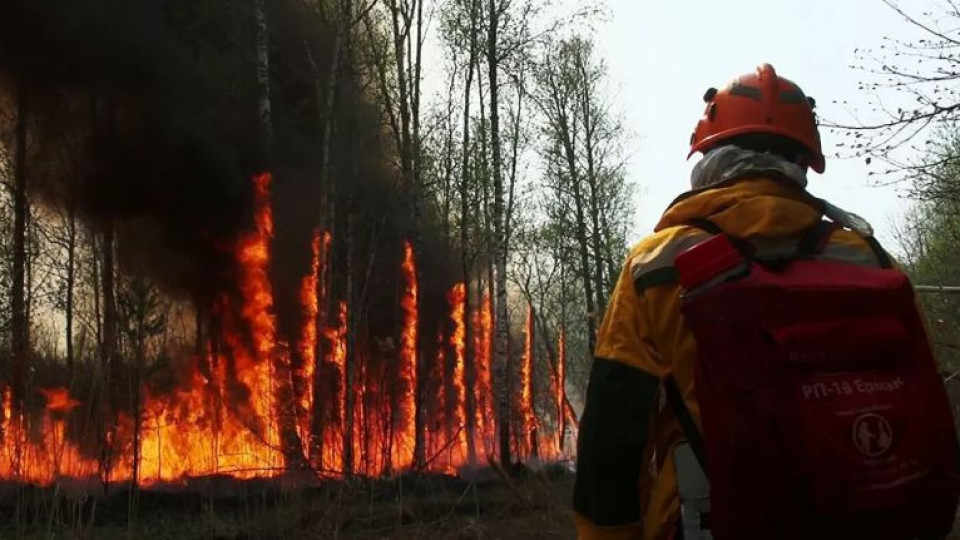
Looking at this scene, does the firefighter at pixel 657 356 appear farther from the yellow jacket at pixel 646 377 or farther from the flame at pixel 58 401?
the flame at pixel 58 401

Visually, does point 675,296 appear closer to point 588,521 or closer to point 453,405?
point 588,521

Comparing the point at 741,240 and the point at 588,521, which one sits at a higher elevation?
the point at 741,240

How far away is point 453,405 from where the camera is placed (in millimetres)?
21906

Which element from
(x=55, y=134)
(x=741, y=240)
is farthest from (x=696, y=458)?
(x=55, y=134)

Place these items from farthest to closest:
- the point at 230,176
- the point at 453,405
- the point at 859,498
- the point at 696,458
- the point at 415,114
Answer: the point at 453,405
the point at 415,114
the point at 230,176
the point at 696,458
the point at 859,498

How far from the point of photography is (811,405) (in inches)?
57.0

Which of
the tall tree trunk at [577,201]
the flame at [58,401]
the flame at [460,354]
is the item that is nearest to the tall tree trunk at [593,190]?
the tall tree trunk at [577,201]

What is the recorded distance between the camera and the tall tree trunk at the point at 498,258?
16.7 m

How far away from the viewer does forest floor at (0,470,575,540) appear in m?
6.55

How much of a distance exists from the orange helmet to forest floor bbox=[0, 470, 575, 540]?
478 cm

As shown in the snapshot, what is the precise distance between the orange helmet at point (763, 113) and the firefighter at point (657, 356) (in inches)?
5.1

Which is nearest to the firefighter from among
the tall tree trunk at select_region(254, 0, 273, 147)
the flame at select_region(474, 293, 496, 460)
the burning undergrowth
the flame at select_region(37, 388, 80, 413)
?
the flame at select_region(37, 388, 80, 413)

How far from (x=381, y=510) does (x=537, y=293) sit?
21.4 meters

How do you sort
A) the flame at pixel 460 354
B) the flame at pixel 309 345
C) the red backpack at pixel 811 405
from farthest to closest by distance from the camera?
the flame at pixel 460 354 → the flame at pixel 309 345 → the red backpack at pixel 811 405
